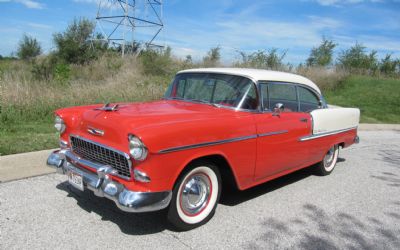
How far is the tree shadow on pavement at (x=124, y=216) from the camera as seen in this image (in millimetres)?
3574

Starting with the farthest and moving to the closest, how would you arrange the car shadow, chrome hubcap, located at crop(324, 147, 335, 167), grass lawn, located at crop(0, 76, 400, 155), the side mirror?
grass lawn, located at crop(0, 76, 400, 155) < chrome hubcap, located at crop(324, 147, 335, 167) < the side mirror < the car shadow

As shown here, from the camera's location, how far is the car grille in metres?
3.25

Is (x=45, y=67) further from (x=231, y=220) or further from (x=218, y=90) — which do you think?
(x=231, y=220)

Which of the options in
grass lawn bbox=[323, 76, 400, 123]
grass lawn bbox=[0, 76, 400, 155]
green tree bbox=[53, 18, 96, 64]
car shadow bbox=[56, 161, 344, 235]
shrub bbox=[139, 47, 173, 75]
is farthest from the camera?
green tree bbox=[53, 18, 96, 64]

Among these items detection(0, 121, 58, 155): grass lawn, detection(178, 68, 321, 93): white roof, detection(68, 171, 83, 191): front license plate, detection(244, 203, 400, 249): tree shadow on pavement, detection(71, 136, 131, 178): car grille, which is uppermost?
detection(178, 68, 321, 93): white roof

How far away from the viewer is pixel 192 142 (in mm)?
3336

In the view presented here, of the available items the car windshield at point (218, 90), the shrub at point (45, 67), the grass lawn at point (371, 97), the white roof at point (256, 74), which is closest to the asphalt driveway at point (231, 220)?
the car windshield at point (218, 90)

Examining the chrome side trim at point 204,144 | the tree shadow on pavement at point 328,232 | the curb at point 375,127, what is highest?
the chrome side trim at point 204,144

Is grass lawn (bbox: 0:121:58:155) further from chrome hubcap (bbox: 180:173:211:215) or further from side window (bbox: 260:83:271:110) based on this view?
side window (bbox: 260:83:271:110)

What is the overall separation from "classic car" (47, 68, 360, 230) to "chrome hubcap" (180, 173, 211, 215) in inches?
0.4

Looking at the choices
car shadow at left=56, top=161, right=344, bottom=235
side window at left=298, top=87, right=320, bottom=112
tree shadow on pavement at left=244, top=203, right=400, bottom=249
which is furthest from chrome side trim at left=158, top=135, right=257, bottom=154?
side window at left=298, top=87, right=320, bottom=112

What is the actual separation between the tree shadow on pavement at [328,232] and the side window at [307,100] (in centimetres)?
155

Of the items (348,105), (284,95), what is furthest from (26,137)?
(348,105)

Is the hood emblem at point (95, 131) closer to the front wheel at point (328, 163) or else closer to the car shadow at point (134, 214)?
the car shadow at point (134, 214)
